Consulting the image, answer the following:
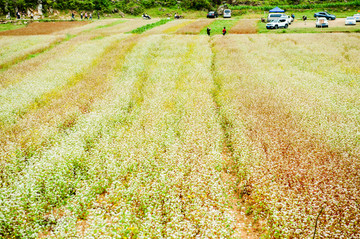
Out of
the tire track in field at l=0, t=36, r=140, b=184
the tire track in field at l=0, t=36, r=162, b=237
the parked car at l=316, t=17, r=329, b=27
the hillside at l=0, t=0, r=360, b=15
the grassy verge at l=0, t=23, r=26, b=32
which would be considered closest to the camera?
the tire track in field at l=0, t=36, r=162, b=237

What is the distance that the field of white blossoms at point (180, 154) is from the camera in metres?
5.34

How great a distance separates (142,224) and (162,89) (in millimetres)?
9546

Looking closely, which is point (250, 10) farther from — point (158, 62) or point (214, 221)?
point (214, 221)

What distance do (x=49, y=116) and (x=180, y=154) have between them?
6920mm

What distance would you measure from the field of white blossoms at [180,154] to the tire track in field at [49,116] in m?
0.06

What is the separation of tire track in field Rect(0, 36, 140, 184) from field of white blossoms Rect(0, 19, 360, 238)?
0.21ft

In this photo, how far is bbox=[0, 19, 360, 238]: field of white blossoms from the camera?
5.34 m

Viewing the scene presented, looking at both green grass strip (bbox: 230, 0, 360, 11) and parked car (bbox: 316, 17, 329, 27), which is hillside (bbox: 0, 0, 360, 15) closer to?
green grass strip (bbox: 230, 0, 360, 11)

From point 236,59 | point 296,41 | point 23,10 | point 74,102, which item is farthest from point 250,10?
point 74,102

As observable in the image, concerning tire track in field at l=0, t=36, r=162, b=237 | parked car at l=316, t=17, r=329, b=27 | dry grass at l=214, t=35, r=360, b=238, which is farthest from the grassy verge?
parked car at l=316, t=17, r=329, b=27

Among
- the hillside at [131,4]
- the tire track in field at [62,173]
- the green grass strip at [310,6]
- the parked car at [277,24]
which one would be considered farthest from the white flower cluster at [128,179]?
the green grass strip at [310,6]

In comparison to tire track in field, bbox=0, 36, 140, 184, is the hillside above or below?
above

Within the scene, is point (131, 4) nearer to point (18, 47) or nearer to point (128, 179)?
point (18, 47)

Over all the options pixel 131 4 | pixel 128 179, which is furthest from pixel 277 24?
pixel 131 4
